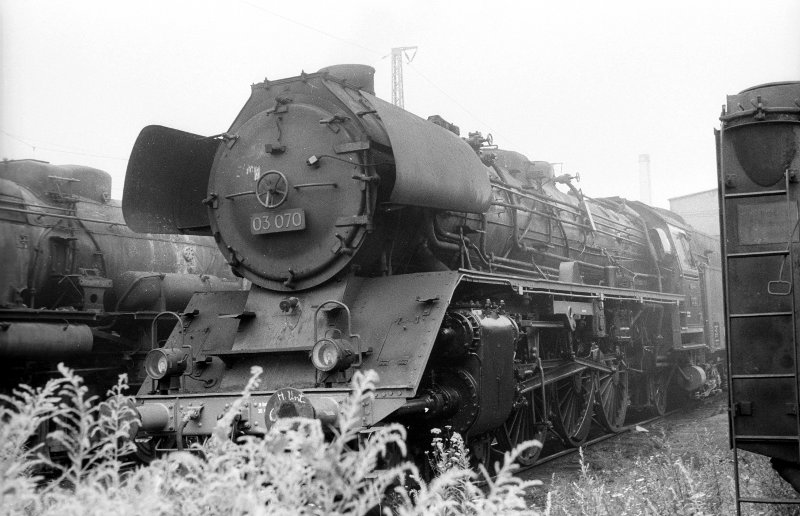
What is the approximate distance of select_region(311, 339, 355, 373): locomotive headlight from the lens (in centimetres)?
572

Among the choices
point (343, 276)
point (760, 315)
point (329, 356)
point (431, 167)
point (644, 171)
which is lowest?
point (329, 356)

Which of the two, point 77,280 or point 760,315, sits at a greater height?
point 77,280

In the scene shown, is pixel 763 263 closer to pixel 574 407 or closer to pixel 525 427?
pixel 525 427

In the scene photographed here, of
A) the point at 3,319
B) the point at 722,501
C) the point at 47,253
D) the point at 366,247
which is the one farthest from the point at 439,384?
the point at 47,253

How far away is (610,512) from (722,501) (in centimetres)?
103

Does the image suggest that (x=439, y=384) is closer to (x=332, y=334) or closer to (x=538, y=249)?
(x=332, y=334)

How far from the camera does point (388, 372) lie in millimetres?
5820

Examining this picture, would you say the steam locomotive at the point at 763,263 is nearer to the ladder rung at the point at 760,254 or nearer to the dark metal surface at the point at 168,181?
the ladder rung at the point at 760,254

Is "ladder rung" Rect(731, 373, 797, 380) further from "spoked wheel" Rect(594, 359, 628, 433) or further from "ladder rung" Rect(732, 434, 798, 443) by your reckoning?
"spoked wheel" Rect(594, 359, 628, 433)

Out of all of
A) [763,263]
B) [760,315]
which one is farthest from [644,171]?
[760,315]

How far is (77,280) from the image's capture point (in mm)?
10633

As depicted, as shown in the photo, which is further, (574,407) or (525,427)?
(574,407)

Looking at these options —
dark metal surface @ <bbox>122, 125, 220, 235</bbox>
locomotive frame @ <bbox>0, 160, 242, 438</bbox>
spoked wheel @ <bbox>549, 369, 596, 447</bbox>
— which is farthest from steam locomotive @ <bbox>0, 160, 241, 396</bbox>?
spoked wheel @ <bbox>549, 369, 596, 447</bbox>

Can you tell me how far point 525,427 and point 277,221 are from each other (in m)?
3.49
